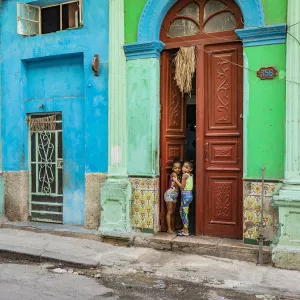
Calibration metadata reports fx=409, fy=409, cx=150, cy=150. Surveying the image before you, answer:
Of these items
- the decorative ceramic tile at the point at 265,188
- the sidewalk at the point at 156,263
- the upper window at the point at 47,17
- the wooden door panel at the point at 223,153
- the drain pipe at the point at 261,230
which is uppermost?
the upper window at the point at 47,17

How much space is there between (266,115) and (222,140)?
819 mm

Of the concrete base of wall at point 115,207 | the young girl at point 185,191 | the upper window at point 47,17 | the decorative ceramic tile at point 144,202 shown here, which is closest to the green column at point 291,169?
the young girl at point 185,191

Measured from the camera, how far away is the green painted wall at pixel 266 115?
5652 millimetres

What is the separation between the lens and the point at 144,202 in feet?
21.5

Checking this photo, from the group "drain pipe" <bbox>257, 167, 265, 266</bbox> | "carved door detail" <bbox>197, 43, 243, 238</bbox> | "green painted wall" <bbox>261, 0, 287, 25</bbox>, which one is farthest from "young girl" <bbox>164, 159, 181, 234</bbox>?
"green painted wall" <bbox>261, 0, 287, 25</bbox>

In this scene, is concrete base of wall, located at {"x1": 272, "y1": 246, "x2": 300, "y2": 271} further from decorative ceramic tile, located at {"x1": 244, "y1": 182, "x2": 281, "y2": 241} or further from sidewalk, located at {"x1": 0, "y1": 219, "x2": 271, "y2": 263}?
decorative ceramic tile, located at {"x1": 244, "y1": 182, "x2": 281, "y2": 241}

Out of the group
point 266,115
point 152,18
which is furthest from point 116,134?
point 266,115

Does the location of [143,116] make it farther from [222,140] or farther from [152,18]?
[152,18]

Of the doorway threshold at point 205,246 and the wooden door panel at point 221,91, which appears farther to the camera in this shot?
the wooden door panel at point 221,91

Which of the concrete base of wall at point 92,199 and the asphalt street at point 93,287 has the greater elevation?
the concrete base of wall at point 92,199

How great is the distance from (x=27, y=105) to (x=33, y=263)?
10.8 feet

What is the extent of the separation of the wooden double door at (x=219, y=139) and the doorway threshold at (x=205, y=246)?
30 cm

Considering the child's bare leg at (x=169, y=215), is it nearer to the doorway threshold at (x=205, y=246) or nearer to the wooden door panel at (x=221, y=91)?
the doorway threshold at (x=205, y=246)

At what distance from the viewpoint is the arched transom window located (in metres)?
6.22
